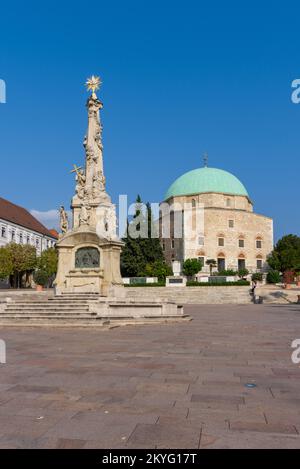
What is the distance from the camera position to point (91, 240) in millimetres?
23328

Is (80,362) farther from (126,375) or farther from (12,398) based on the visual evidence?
(12,398)

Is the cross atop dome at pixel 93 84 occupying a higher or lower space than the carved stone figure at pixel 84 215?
higher

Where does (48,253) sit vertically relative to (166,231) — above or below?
below

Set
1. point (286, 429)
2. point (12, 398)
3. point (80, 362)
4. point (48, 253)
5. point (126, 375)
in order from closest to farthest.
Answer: point (286, 429) → point (12, 398) → point (126, 375) → point (80, 362) → point (48, 253)

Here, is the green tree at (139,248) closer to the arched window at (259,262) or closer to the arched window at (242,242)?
the arched window at (242,242)

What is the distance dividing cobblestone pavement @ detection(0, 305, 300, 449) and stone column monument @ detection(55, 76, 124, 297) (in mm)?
11187

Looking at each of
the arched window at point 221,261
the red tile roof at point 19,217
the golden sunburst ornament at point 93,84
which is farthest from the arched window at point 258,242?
the golden sunburst ornament at point 93,84

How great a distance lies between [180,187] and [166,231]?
9476mm

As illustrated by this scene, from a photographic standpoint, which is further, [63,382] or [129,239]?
[129,239]

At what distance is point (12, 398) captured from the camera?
6031 mm

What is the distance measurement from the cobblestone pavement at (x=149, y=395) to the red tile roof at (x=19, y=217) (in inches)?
2235

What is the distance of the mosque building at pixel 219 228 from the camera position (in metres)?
78.1

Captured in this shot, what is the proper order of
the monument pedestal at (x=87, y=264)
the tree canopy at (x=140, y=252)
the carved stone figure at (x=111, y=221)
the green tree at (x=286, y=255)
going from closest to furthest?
the monument pedestal at (x=87, y=264), the carved stone figure at (x=111, y=221), the tree canopy at (x=140, y=252), the green tree at (x=286, y=255)
